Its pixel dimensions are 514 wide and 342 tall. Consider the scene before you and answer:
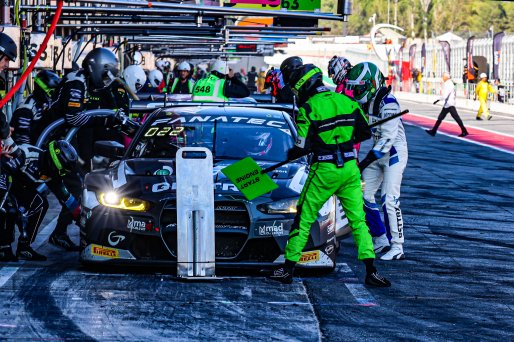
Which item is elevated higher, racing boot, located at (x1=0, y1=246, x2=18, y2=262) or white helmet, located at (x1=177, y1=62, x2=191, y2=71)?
white helmet, located at (x1=177, y1=62, x2=191, y2=71)

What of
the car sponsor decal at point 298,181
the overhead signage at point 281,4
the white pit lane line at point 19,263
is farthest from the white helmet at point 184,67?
the car sponsor decal at point 298,181

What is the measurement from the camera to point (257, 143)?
35.4 ft

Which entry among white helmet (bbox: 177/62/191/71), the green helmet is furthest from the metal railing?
the green helmet

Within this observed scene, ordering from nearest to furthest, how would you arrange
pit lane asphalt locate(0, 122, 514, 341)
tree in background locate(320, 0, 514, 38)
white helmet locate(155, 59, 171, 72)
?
1. pit lane asphalt locate(0, 122, 514, 341)
2. white helmet locate(155, 59, 171, 72)
3. tree in background locate(320, 0, 514, 38)

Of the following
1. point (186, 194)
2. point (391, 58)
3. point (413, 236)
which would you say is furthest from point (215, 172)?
point (391, 58)

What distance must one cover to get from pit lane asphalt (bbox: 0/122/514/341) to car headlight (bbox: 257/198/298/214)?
0.55m

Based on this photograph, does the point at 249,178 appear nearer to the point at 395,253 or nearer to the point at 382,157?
the point at 382,157

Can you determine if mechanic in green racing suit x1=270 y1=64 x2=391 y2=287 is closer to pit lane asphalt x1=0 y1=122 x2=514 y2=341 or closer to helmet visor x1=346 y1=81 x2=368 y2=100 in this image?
pit lane asphalt x1=0 y1=122 x2=514 y2=341

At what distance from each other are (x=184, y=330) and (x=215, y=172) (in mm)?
2629

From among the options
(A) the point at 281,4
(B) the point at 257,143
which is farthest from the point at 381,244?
(A) the point at 281,4

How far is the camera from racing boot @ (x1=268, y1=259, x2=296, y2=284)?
9.35 m

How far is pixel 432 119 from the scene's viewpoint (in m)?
45.4

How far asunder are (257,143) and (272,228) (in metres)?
1.50

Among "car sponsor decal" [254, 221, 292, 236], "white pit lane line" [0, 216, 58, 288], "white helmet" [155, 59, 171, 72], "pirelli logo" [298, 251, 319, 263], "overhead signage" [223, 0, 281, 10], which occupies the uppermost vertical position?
"overhead signage" [223, 0, 281, 10]
